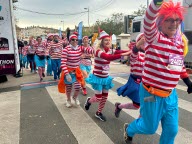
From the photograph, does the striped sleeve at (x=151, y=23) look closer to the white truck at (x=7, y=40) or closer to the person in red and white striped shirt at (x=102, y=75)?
the person in red and white striped shirt at (x=102, y=75)

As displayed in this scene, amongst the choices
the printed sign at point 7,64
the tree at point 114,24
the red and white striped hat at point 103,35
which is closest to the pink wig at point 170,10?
the red and white striped hat at point 103,35

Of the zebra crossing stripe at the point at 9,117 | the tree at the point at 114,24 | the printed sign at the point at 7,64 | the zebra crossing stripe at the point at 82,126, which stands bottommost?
the zebra crossing stripe at the point at 9,117

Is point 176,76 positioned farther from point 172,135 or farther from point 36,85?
point 36,85

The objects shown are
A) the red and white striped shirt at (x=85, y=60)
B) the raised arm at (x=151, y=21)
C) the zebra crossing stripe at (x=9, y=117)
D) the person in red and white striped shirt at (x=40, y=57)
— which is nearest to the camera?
the raised arm at (x=151, y=21)

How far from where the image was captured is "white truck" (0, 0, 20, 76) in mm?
7474

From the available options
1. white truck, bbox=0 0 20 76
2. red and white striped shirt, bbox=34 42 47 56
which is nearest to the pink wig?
white truck, bbox=0 0 20 76

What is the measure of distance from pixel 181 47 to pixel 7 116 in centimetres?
398

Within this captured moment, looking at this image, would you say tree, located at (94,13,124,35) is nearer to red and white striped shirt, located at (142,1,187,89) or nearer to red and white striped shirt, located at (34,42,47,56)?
red and white striped shirt, located at (34,42,47,56)

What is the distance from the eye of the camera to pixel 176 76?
8.92ft

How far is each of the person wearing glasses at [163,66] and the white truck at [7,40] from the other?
234 inches

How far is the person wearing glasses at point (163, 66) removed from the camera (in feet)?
8.40

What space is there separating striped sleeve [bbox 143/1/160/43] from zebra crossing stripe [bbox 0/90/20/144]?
2.71m

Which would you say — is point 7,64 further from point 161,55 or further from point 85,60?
point 161,55

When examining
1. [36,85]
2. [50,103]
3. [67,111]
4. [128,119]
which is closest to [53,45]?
[36,85]
